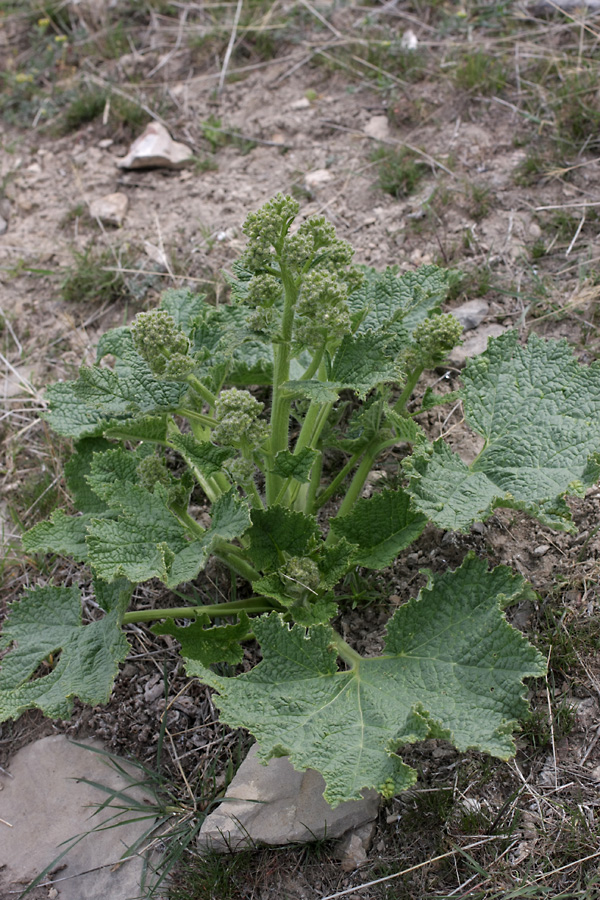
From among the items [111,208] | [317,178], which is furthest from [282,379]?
[111,208]

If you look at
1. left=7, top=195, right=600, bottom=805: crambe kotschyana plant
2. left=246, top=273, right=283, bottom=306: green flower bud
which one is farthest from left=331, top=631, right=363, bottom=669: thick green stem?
left=246, top=273, right=283, bottom=306: green flower bud

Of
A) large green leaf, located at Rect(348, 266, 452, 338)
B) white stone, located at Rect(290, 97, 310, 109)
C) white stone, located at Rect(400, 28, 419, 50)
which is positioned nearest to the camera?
large green leaf, located at Rect(348, 266, 452, 338)

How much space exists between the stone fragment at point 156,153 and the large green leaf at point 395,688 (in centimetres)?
370

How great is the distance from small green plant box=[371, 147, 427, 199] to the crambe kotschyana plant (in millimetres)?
1571

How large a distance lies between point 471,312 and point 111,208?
2.52m

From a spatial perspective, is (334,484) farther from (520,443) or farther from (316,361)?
(520,443)

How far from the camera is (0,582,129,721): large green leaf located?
2541 millimetres

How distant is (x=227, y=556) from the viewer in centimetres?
286

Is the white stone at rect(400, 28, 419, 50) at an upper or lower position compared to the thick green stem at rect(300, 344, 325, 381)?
upper

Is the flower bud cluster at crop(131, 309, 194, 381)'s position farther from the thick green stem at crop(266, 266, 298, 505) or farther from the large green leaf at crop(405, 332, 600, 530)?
the large green leaf at crop(405, 332, 600, 530)

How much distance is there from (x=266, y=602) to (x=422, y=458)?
0.88m

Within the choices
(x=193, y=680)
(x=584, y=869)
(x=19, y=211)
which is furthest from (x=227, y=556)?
(x=19, y=211)

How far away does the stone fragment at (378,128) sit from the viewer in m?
4.76

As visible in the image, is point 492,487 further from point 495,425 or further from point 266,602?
point 266,602
